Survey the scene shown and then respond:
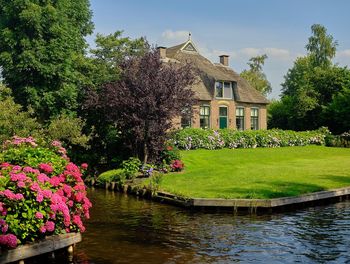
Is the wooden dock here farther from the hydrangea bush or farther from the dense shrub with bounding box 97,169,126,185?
the hydrangea bush

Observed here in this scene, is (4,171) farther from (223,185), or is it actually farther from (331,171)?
(331,171)

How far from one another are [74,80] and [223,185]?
15139 mm

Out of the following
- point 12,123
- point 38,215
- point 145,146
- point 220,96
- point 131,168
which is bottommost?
point 38,215

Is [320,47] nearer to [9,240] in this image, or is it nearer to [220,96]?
[220,96]

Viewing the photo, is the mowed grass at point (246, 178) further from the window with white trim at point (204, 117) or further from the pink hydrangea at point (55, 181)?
the window with white trim at point (204, 117)

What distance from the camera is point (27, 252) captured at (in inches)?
377

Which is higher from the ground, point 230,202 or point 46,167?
point 46,167

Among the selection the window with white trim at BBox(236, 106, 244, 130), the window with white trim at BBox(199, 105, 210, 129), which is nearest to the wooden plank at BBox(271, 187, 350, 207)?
the window with white trim at BBox(199, 105, 210, 129)

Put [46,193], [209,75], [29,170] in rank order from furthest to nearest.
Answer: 1. [209,75]
2. [29,170]
3. [46,193]

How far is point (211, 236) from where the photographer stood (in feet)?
41.5

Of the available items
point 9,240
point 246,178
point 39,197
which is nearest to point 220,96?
point 246,178

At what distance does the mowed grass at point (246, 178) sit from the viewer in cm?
1802

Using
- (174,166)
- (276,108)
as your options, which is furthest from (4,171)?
(276,108)

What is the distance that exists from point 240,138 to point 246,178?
54.4 ft
